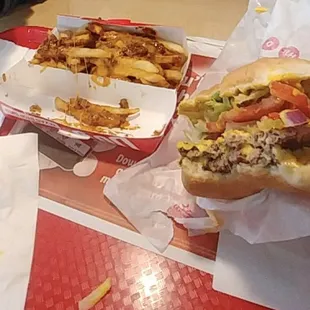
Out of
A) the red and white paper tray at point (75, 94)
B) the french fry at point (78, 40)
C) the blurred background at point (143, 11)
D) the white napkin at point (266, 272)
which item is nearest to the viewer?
the white napkin at point (266, 272)

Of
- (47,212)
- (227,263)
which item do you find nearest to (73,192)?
(47,212)

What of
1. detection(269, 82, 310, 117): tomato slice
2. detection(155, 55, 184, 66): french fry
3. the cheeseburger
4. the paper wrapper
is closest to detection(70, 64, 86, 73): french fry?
detection(155, 55, 184, 66): french fry

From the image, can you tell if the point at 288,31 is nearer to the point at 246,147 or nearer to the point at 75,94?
the point at 246,147

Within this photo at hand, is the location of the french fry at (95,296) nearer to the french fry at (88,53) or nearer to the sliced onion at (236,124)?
the sliced onion at (236,124)

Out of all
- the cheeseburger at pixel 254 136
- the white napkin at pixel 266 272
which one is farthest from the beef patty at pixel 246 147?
the white napkin at pixel 266 272

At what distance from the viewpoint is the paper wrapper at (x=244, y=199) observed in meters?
0.77

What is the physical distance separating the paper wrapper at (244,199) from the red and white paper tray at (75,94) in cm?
8

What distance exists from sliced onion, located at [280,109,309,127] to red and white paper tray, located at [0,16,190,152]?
0.97 ft

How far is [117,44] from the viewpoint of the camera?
110 cm

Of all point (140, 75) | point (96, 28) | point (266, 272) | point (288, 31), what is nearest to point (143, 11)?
point (96, 28)

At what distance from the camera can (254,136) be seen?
2.35 ft

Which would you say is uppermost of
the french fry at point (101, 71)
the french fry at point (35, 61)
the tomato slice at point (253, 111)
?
the tomato slice at point (253, 111)

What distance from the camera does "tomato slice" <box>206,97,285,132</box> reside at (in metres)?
0.72

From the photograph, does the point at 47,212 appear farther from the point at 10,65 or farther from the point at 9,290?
the point at 10,65
